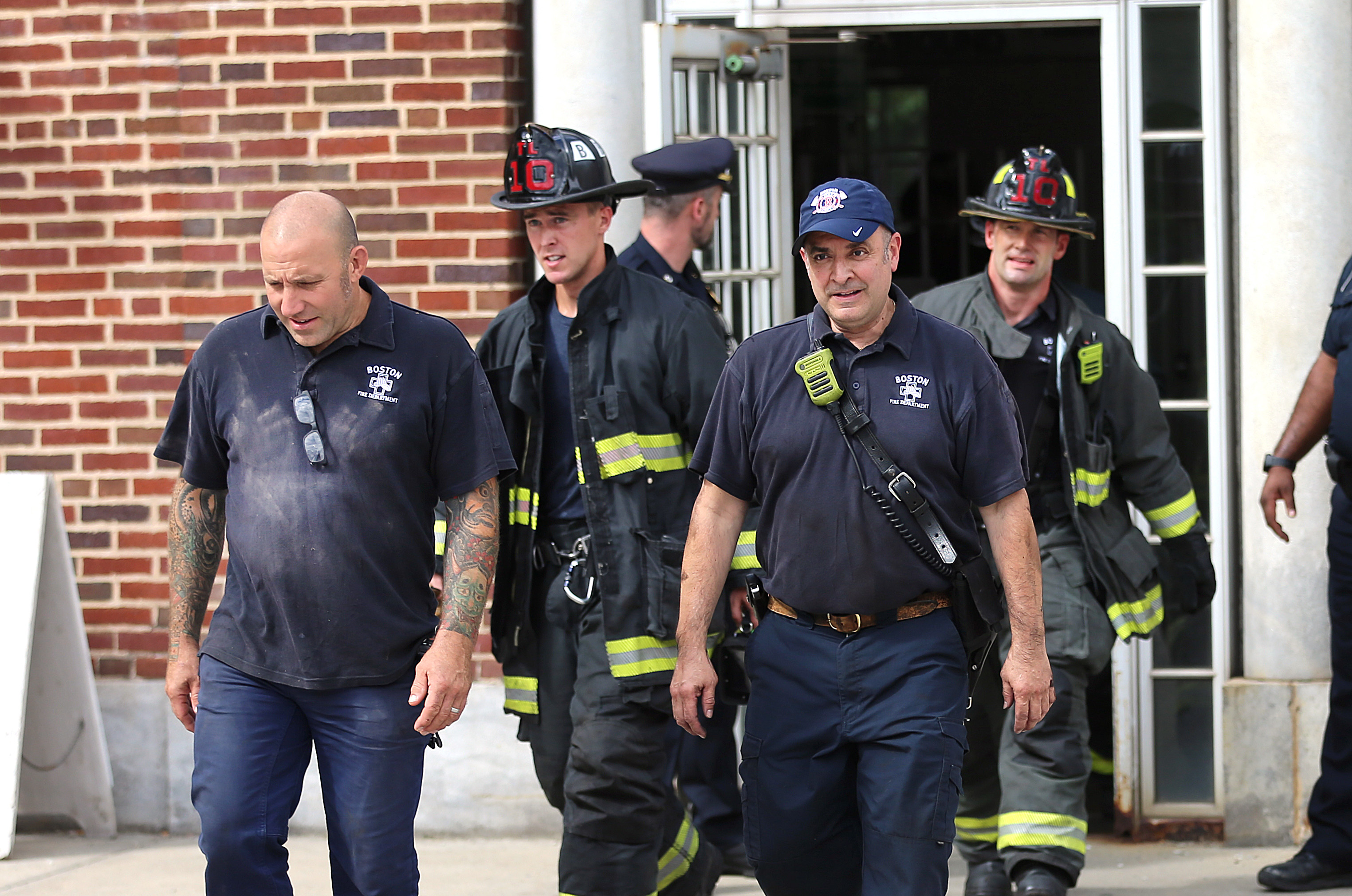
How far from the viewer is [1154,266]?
5590mm

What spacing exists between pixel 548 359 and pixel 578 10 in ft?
5.47

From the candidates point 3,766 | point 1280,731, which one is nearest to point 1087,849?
point 1280,731

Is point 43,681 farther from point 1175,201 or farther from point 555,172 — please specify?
point 1175,201

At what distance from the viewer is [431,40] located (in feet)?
18.1

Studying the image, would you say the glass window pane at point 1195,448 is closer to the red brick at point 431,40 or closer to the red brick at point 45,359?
the red brick at point 431,40

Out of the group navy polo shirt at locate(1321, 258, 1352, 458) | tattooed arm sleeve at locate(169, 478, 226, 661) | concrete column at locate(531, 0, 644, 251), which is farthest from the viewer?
concrete column at locate(531, 0, 644, 251)

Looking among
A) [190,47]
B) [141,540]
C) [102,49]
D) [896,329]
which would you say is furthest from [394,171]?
[896,329]

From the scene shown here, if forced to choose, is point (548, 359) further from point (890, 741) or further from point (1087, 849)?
point (1087, 849)

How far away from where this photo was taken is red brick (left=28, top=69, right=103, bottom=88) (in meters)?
5.67

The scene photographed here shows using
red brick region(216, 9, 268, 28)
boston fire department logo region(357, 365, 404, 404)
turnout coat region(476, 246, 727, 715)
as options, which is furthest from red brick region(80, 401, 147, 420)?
boston fire department logo region(357, 365, 404, 404)

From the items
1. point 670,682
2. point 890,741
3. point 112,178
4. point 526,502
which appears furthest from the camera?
point 112,178

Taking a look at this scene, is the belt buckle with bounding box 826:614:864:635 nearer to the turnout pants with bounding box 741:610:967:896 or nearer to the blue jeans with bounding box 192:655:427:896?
the turnout pants with bounding box 741:610:967:896

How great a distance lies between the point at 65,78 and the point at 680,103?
7.12ft

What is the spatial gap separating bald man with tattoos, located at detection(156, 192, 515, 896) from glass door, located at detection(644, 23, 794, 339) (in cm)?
214
